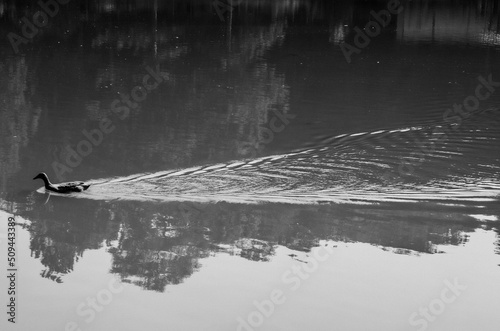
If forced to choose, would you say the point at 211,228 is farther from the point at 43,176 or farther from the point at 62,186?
the point at 43,176

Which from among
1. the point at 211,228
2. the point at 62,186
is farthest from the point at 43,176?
the point at 211,228

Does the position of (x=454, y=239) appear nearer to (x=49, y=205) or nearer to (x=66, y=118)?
(x=49, y=205)

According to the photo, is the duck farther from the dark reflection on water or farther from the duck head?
the dark reflection on water

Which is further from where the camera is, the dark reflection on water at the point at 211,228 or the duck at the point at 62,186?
the duck at the point at 62,186

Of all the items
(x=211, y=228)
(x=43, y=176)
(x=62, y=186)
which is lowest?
(x=211, y=228)

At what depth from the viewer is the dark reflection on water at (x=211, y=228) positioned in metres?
10.3

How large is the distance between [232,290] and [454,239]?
3.33 m

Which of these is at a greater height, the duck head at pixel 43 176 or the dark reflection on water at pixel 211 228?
the duck head at pixel 43 176

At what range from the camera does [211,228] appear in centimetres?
1098

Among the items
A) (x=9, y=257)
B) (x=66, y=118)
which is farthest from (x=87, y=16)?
(x=9, y=257)

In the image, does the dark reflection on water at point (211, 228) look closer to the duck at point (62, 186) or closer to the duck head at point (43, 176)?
the duck at point (62, 186)

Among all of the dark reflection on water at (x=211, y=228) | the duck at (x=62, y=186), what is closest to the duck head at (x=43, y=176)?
the duck at (x=62, y=186)

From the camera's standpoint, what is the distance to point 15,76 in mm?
20344

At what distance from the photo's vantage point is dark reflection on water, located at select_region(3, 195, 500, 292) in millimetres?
10320
